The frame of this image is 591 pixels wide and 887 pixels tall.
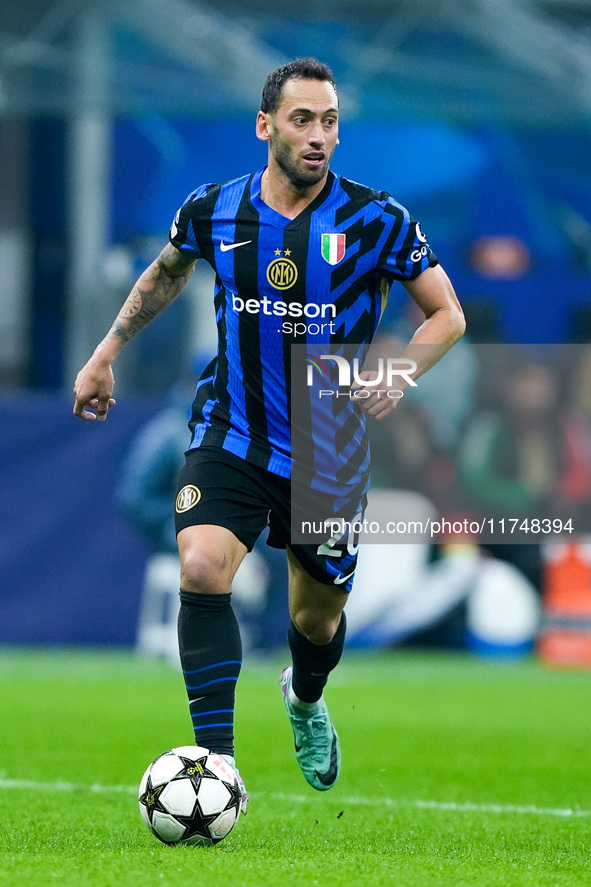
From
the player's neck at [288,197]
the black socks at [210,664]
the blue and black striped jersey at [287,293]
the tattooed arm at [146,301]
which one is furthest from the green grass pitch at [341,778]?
the player's neck at [288,197]

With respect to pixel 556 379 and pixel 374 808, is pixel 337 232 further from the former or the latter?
pixel 556 379

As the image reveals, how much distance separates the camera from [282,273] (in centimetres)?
499

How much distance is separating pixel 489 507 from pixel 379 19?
4634 millimetres

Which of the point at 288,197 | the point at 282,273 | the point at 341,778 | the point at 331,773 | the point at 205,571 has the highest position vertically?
the point at 288,197

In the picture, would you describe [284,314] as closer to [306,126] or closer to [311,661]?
[306,126]

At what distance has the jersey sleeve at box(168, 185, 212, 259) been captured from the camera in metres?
5.16

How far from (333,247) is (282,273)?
19 cm

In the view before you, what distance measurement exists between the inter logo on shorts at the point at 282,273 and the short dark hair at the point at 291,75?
498 mm

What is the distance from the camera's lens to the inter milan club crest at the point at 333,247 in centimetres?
497

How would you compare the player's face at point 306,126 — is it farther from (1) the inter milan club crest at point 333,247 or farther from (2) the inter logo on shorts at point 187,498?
(2) the inter logo on shorts at point 187,498

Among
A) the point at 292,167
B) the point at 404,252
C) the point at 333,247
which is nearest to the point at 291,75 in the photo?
the point at 292,167

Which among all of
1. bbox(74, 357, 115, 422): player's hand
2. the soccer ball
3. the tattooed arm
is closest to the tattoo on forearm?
the tattooed arm

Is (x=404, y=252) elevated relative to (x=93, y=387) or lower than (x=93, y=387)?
elevated

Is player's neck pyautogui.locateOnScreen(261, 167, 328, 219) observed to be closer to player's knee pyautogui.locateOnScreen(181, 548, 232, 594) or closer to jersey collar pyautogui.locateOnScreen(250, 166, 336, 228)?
jersey collar pyautogui.locateOnScreen(250, 166, 336, 228)
